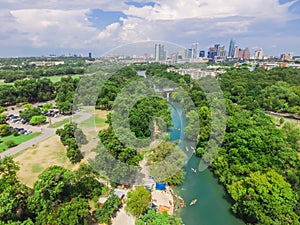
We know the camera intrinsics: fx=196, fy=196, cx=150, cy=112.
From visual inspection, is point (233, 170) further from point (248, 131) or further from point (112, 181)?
point (112, 181)

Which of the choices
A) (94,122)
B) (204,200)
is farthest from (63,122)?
(204,200)

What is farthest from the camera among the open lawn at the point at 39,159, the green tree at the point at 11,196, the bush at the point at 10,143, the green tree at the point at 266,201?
the bush at the point at 10,143

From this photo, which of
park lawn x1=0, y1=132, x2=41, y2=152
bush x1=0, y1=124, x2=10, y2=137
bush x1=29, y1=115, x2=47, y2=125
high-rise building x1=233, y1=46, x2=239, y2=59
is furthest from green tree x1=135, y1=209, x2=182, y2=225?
high-rise building x1=233, y1=46, x2=239, y2=59

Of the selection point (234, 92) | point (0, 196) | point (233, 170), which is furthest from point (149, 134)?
point (234, 92)

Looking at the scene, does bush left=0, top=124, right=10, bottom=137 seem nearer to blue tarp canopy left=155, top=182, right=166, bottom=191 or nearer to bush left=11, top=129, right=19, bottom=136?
→ bush left=11, top=129, right=19, bottom=136

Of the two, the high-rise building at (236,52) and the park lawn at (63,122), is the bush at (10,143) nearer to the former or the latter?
the park lawn at (63,122)

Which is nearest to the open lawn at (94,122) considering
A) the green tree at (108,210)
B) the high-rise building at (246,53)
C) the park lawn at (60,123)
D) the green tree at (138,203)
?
the park lawn at (60,123)
